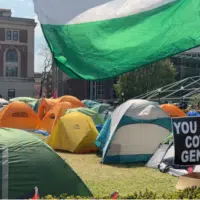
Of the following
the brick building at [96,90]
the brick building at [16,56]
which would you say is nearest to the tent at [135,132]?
the brick building at [96,90]

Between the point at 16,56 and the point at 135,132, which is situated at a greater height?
the point at 16,56

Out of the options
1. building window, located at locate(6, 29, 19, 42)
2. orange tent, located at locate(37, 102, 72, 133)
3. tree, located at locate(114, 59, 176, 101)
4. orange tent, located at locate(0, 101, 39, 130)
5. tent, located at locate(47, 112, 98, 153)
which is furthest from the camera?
building window, located at locate(6, 29, 19, 42)

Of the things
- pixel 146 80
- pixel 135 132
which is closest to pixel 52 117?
pixel 135 132

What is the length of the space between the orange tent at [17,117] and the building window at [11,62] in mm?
47325

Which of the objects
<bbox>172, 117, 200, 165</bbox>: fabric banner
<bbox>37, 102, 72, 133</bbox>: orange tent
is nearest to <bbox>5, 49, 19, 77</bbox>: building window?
<bbox>37, 102, 72, 133</bbox>: orange tent

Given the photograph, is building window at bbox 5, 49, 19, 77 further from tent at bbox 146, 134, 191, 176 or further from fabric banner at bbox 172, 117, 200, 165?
fabric banner at bbox 172, 117, 200, 165

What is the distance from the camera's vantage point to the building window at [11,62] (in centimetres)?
6388

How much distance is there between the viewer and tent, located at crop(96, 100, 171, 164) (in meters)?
10.1

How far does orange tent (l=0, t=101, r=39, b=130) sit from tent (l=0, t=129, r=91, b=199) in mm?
12027

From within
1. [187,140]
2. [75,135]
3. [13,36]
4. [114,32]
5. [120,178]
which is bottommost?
[120,178]

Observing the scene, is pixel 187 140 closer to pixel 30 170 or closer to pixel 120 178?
pixel 30 170

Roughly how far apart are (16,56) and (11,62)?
4.12ft

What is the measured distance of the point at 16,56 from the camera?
6438 centimetres

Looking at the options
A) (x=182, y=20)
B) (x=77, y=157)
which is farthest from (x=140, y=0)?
(x=77, y=157)
